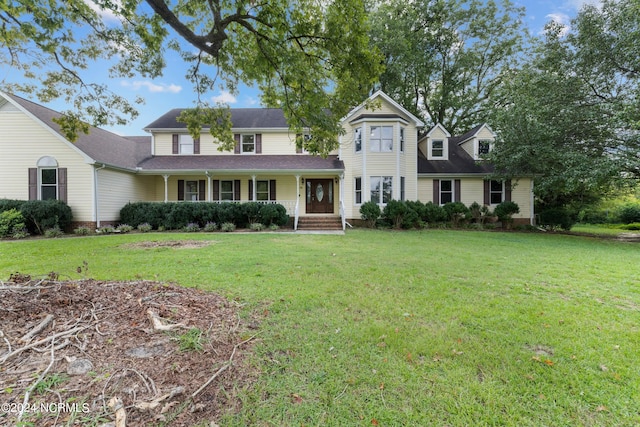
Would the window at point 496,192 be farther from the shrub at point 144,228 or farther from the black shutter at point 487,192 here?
the shrub at point 144,228

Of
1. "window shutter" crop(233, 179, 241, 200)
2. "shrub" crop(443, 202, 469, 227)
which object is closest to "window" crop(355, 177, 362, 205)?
"shrub" crop(443, 202, 469, 227)

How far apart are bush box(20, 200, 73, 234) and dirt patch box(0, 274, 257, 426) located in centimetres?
1103

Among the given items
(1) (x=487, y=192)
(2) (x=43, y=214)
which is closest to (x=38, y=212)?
(2) (x=43, y=214)

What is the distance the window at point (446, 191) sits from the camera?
17.5 metres

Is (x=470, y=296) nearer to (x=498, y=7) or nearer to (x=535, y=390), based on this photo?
(x=535, y=390)

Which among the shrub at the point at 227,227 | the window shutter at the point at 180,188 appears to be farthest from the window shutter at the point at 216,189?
the shrub at the point at 227,227

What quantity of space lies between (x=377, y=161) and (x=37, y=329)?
15.1 metres

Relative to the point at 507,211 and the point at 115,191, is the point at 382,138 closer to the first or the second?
the point at 507,211

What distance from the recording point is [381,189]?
624 inches

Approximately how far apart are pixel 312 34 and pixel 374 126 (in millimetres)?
10204

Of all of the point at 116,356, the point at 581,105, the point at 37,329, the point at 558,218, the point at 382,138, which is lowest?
the point at 116,356

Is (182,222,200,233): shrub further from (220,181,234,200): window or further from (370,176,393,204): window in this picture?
(370,176,393,204): window

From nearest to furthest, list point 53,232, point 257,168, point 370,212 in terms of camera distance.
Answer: point 53,232
point 370,212
point 257,168

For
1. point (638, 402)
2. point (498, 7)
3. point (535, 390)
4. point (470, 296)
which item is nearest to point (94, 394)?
point (535, 390)
